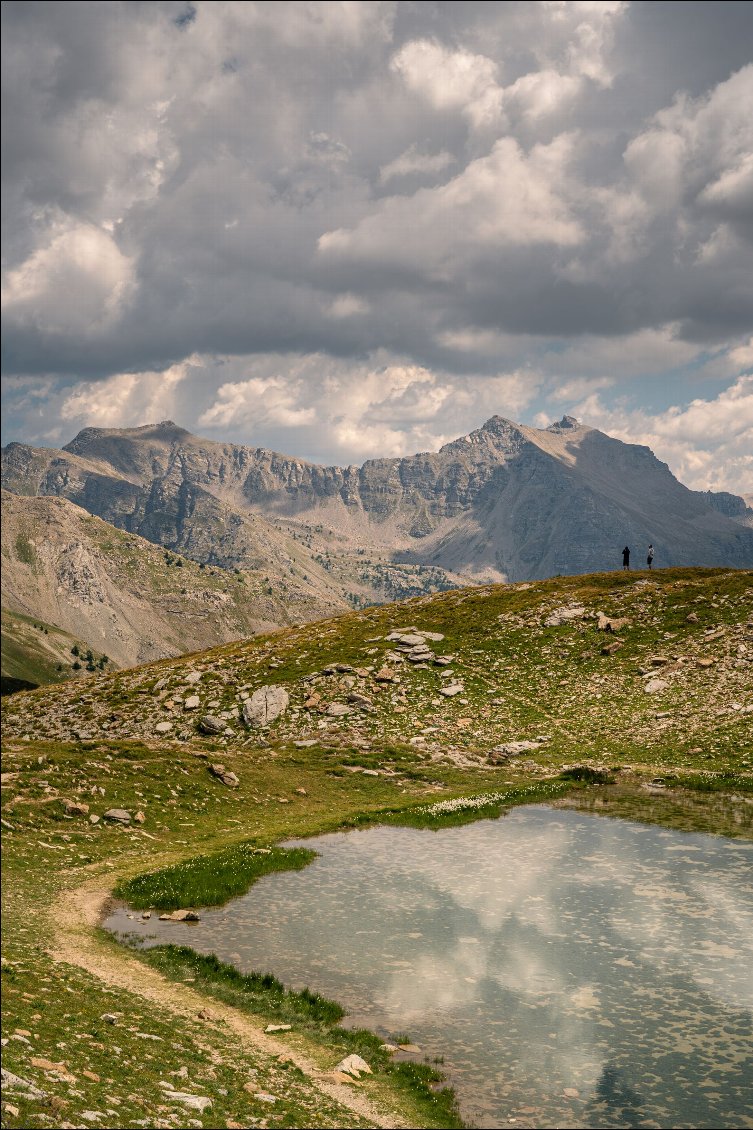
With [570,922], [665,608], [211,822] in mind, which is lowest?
[211,822]

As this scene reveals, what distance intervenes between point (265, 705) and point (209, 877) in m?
42.5

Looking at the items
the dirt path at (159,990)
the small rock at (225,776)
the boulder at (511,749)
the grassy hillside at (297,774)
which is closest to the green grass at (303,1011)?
the grassy hillside at (297,774)

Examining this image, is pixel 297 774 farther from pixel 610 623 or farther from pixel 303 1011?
pixel 610 623

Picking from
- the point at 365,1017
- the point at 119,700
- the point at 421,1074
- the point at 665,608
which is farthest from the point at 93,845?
the point at 665,608

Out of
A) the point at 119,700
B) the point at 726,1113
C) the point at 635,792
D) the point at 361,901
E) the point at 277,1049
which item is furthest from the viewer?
the point at 119,700

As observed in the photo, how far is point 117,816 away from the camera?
5109 cm

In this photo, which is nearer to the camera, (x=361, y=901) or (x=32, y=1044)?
(x=32, y=1044)

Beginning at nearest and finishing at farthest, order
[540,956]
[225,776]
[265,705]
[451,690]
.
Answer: [540,956] → [225,776] → [265,705] → [451,690]

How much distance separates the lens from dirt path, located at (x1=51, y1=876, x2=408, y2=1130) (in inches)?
811

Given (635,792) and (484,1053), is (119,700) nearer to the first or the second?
(635,792)

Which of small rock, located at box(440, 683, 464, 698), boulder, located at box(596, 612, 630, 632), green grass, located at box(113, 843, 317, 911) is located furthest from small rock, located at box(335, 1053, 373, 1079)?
boulder, located at box(596, 612, 630, 632)

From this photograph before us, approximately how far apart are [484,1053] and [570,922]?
37.1ft

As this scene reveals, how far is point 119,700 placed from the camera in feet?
297

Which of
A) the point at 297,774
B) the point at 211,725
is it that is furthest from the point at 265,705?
the point at 297,774
